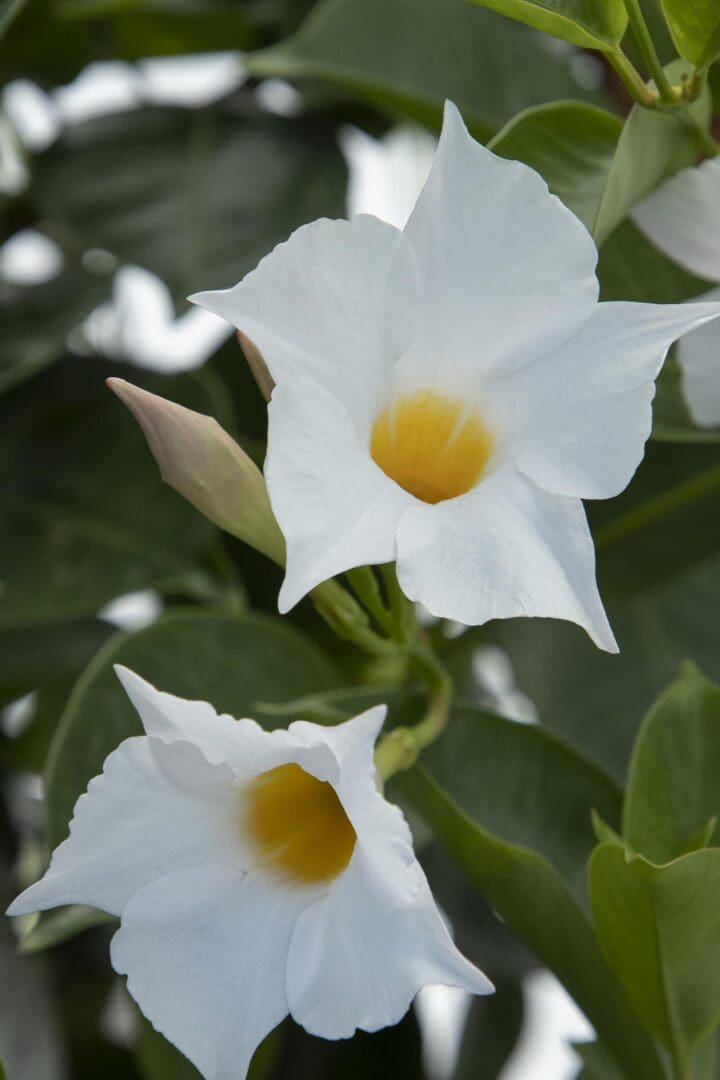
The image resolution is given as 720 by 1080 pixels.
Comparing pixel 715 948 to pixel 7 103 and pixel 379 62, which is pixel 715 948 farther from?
pixel 7 103

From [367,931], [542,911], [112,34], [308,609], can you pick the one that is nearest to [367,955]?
[367,931]

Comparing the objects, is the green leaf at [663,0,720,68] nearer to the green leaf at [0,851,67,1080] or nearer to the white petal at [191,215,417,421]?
the white petal at [191,215,417,421]

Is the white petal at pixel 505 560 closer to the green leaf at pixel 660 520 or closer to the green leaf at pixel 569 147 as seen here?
the green leaf at pixel 569 147

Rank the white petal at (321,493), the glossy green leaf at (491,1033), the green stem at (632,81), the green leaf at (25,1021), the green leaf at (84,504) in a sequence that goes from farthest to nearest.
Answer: the glossy green leaf at (491,1033)
the green leaf at (84,504)
the green leaf at (25,1021)
the green stem at (632,81)
the white petal at (321,493)

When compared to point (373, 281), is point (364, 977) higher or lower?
lower

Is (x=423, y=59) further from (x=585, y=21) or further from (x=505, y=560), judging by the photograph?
(x=505, y=560)

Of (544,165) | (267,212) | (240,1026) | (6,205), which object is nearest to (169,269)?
(267,212)

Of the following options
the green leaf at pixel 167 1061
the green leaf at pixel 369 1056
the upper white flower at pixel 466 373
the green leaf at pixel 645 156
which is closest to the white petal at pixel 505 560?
the upper white flower at pixel 466 373
